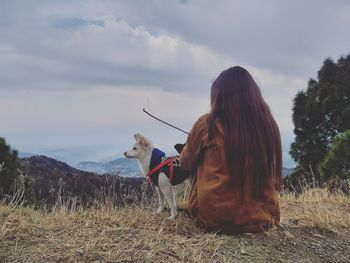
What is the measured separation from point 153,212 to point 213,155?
1.64 m

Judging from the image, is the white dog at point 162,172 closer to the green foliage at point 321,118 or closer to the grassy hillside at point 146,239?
the grassy hillside at point 146,239

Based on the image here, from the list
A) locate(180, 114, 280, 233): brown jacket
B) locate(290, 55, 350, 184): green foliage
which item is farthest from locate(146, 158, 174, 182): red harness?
locate(290, 55, 350, 184): green foliage

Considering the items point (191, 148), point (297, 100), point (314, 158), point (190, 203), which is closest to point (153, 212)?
point (190, 203)

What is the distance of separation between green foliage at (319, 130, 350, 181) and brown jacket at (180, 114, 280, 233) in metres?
6.92

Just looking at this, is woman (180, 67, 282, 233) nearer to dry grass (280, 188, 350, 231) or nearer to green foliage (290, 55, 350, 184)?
dry grass (280, 188, 350, 231)

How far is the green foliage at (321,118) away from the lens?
1877 cm

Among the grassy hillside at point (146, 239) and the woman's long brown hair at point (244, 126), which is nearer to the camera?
the grassy hillside at point (146, 239)

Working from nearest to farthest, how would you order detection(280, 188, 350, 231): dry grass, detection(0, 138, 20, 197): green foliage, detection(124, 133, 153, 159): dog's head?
detection(280, 188, 350, 231): dry grass < detection(124, 133, 153, 159): dog's head < detection(0, 138, 20, 197): green foliage

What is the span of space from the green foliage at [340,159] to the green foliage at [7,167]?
24.9 ft

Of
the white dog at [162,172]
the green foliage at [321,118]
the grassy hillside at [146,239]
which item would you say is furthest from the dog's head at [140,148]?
the green foliage at [321,118]

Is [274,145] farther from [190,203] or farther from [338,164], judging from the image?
[338,164]

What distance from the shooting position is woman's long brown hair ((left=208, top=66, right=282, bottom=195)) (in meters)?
4.96

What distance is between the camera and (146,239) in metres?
4.70

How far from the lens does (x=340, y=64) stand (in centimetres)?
2014
